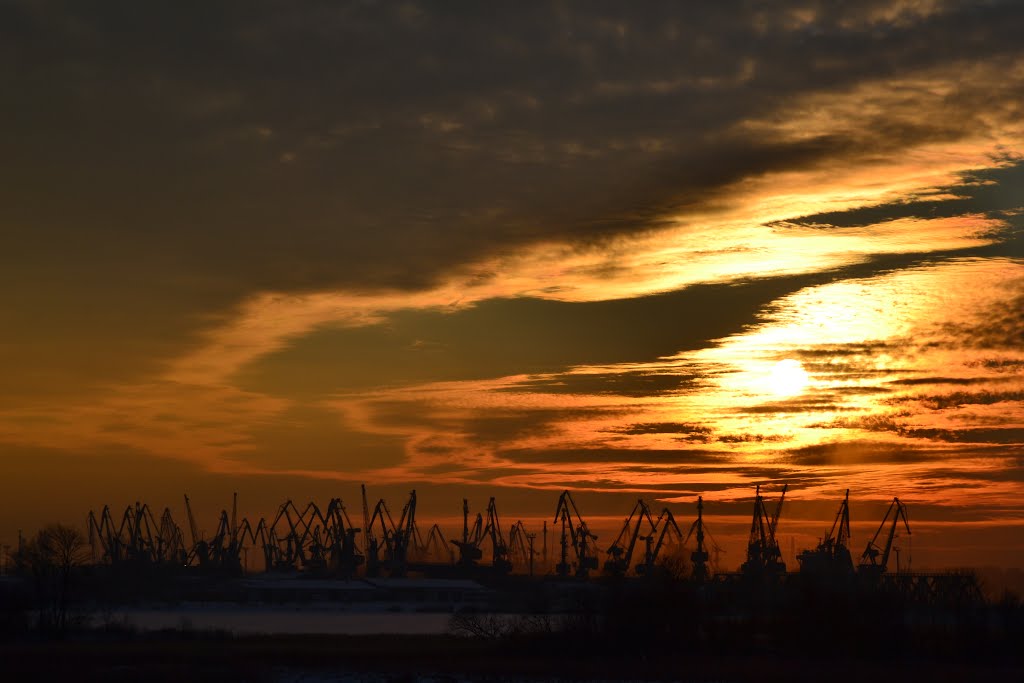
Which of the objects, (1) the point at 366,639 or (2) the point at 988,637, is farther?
(1) the point at 366,639

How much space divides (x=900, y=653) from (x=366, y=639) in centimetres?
4133

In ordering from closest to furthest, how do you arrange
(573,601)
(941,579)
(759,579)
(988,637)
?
(988,637) < (573,601) < (941,579) < (759,579)

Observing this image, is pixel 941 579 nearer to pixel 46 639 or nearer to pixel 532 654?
pixel 532 654

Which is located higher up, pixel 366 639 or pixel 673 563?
pixel 673 563

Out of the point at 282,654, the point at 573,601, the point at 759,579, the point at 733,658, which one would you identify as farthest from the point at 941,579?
the point at 282,654

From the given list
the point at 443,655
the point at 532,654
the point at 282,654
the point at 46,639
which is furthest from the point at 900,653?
the point at 46,639

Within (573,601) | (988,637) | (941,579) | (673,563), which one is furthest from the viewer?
(941,579)

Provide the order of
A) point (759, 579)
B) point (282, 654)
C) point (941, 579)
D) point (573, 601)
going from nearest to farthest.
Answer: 1. point (282, 654)
2. point (573, 601)
3. point (941, 579)
4. point (759, 579)

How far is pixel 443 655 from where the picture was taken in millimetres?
70688

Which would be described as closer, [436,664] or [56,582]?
[436,664]

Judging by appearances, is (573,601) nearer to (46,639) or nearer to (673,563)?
(673,563)

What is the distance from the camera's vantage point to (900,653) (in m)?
73.9

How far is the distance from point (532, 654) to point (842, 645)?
772 inches

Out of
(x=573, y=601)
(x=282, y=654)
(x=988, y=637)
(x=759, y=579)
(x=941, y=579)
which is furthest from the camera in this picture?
(x=759, y=579)
